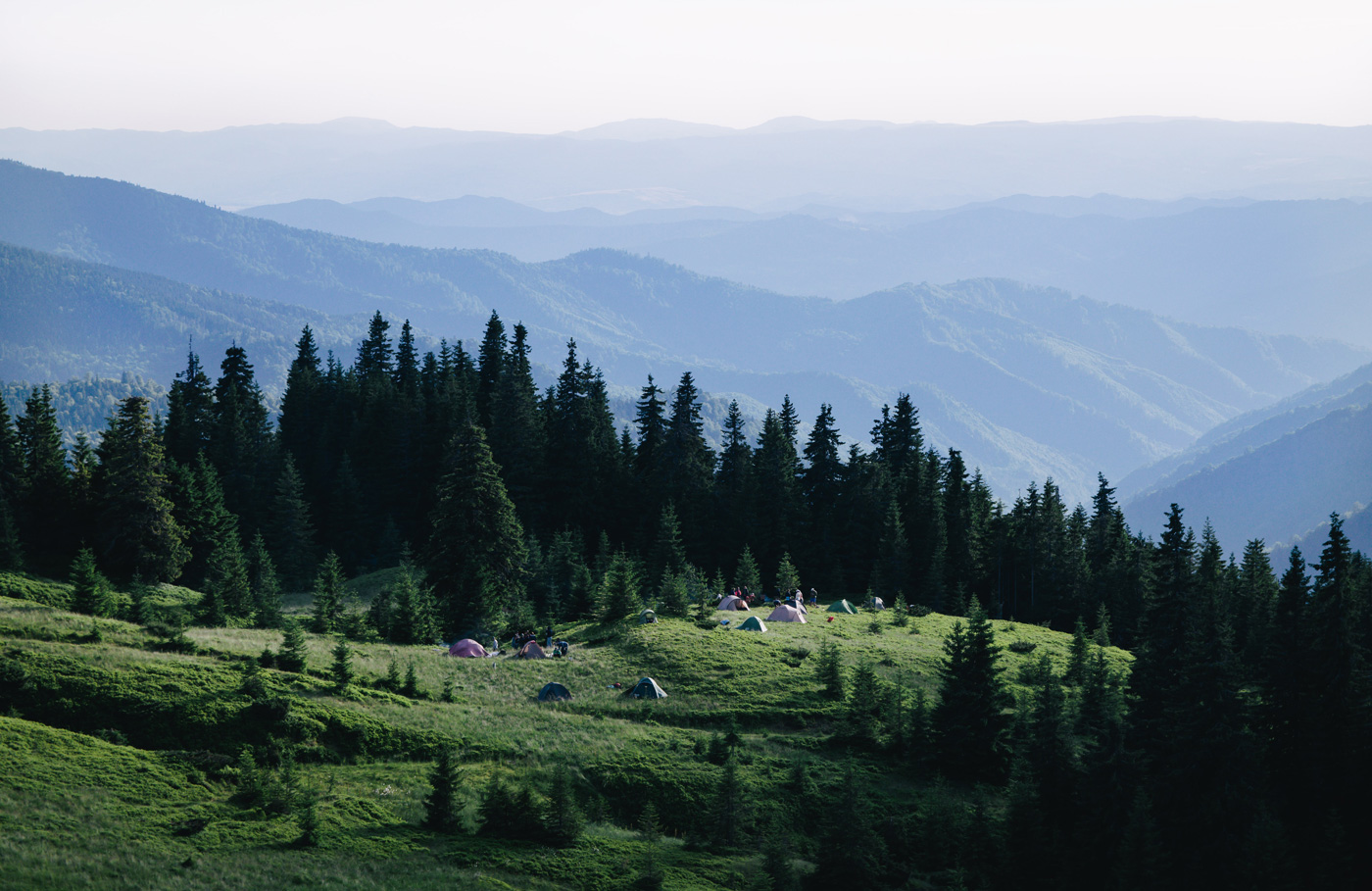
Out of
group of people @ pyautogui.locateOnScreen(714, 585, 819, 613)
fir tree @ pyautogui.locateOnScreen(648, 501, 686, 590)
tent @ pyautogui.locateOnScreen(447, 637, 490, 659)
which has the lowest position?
tent @ pyautogui.locateOnScreen(447, 637, 490, 659)

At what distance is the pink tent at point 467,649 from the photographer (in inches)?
2290

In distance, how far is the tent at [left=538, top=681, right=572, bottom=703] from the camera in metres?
51.0

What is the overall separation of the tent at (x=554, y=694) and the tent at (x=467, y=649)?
26.0ft

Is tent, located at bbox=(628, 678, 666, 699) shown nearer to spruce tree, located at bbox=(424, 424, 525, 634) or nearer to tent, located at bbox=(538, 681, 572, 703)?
tent, located at bbox=(538, 681, 572, 703)

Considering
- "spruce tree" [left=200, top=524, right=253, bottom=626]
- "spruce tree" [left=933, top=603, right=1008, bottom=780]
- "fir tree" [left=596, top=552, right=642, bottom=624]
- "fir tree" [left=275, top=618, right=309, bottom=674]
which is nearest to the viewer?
"fir tree" [left=275, top=618, right=309, bottom=674]

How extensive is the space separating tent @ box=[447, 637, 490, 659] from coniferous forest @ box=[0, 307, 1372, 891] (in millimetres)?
2694

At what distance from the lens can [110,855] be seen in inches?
1124

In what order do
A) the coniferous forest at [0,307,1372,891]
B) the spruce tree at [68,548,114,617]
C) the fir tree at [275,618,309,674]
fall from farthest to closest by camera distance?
the spruce tree at [68,548,114,617] → the fir tree at [275,618,309,674] → the coniferous forest at [0,307,1372,891]

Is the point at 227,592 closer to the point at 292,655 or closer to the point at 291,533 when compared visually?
the point at 292,655

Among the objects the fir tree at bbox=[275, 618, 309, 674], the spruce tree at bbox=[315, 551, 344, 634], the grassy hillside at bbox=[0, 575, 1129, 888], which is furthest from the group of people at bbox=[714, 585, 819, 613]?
the fir tree at bbox=[275, 618, 309, 674]

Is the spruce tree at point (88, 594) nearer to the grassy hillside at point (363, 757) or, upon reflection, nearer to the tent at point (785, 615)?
the grassy hillside at point (363, 757)

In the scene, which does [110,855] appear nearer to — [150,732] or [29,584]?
[150,732]

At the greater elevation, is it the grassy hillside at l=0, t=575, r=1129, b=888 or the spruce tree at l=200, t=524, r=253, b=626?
the spruce tree at l=200, t=524, r=253, b=626

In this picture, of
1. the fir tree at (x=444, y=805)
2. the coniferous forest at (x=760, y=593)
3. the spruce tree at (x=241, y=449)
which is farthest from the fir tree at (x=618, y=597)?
the spruce tree at (x=241, y=449)
